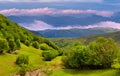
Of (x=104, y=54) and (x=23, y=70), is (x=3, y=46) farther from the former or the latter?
(x=104, y=54)

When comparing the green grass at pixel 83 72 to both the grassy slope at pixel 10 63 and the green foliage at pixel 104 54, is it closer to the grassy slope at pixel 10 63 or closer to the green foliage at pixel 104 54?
the green foliage at pixel 104 54

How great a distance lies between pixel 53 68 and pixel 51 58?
77.5 ft

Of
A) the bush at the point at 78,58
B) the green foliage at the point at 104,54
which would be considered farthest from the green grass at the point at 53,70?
the green foliage at the point at 104,54

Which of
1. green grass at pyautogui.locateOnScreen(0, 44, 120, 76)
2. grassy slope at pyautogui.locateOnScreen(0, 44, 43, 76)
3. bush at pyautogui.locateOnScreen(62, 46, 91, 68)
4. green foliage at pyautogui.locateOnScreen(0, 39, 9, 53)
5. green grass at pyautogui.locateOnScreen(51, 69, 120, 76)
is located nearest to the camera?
green grass at pyautogui.locateOnScreen(51, 69, 120, 76)

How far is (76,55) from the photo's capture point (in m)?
102

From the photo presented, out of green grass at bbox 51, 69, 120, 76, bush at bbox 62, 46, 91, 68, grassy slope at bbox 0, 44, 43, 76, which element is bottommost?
grassy slope at bbox 0, 44, 43, 76

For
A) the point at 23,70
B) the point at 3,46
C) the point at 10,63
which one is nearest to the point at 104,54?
the point at 23,70

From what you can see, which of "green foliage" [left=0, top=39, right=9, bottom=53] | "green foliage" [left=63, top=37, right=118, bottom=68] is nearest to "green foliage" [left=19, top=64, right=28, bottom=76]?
"green foliage" [left=63, top=37, right=118, bottom=68]

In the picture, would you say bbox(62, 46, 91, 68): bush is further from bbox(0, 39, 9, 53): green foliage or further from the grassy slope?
bbox(0, 39, 9, 53): green foliage

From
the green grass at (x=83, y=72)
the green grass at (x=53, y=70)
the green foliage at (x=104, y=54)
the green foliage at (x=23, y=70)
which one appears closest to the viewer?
the green grass at (x=83, y=72)

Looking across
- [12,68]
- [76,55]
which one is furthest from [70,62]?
[12,68]

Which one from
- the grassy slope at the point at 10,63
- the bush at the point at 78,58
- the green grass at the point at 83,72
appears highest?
the bush at the point at 78,58

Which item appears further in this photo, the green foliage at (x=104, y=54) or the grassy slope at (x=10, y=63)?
the grassy slope at (x=10, y=63)

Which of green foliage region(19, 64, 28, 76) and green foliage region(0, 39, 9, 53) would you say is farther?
green foliage region(0, 39, 9, 53)
